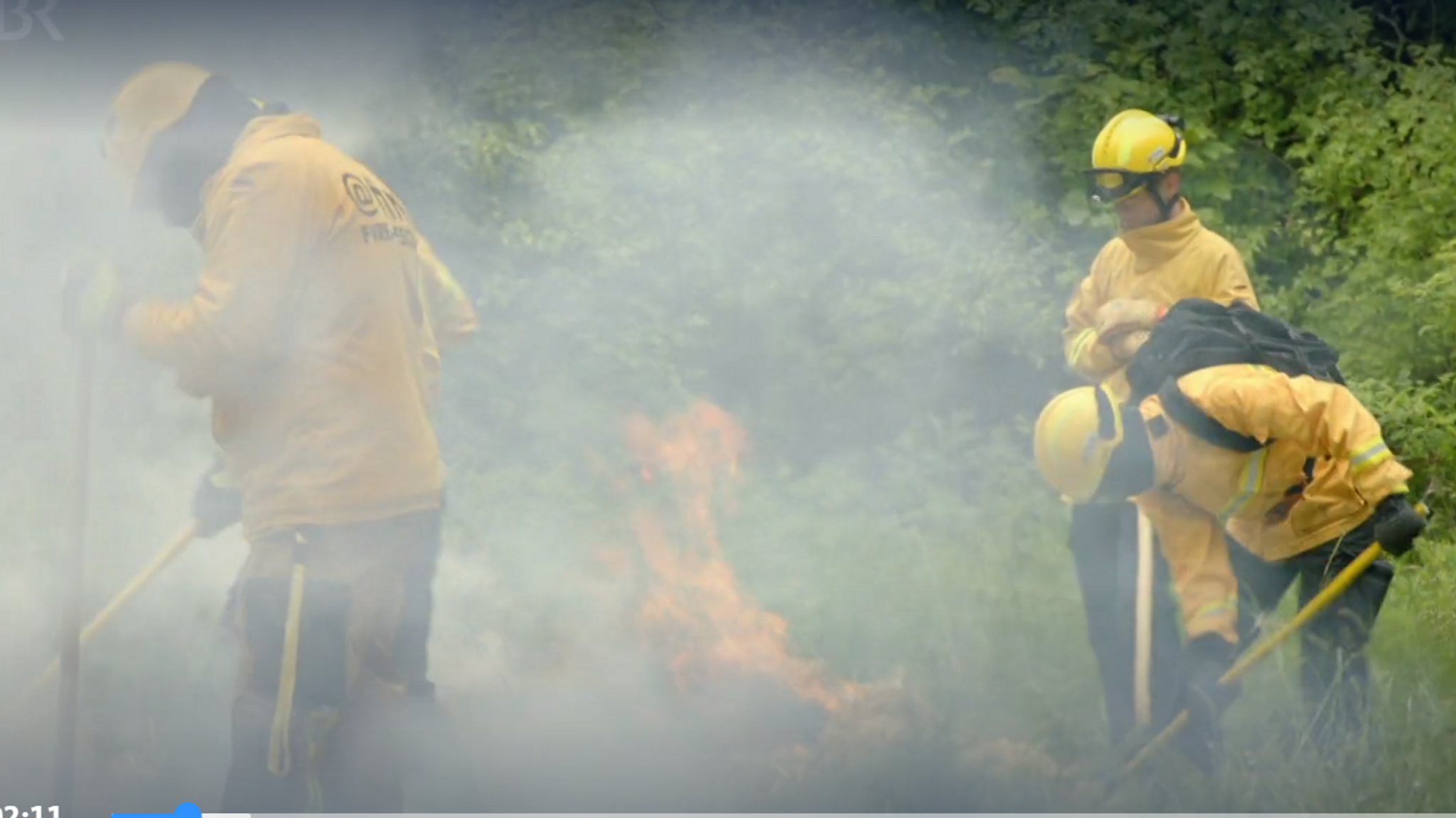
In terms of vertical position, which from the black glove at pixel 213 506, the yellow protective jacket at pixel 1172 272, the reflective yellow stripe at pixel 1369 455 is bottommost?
the reflective yellow stripe at pixel 1369 455

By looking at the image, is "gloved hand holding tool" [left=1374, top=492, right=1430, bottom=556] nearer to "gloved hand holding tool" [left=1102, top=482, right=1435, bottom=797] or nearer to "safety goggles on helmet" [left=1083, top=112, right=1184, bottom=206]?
"gloved hand holding tool" [left=1102, top=482, right=1435, bottom=797]

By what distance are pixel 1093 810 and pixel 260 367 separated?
246 cm

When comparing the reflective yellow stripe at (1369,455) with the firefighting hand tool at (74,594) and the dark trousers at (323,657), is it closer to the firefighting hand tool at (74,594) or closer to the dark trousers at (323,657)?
the dark trousers at (323,657)

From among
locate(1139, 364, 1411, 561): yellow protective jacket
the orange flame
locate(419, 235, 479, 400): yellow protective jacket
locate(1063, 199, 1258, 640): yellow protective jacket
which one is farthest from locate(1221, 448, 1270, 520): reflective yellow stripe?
locate(419, 235, 479, 400): yellow protective jacket

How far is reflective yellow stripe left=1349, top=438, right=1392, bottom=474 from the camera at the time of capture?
4.82m

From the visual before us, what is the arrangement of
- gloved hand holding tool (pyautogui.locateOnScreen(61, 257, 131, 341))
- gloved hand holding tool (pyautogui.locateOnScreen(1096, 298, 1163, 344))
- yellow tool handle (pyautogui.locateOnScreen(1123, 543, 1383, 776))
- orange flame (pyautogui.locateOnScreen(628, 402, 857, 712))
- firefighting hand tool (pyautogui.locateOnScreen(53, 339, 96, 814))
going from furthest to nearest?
orange flame (pyautogui.locateOnScreen(628, 402, 857, 712))
gloved hand holding tool (pyautogui.locateOnScreen(1096, 298, 1163, 344))
yellow tool handle (pyautogui.locateOnScreen(1123, 543, 1383, 776))
firefighting hand tool (pyautogui.locateOnScreen(53, 339, 96, 814))
gloved hand holding tool (pyautogui.locateOnScreen(61, 257, 131, 341))

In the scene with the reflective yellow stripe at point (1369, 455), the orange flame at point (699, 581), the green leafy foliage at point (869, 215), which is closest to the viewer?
the reflective yellow stripe at point (1369, 455)

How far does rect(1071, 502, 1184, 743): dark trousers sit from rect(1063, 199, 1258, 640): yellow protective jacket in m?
0.11

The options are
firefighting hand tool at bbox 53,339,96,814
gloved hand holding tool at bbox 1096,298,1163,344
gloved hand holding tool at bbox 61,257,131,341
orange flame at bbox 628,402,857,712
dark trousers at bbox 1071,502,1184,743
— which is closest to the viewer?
gloved hand holding tool at bbox 61,257,131,341

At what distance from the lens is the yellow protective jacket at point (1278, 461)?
487 centimetres

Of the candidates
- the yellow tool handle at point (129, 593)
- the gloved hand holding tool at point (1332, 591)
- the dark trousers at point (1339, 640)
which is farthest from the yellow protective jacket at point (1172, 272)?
the yellow tool handle at point (129, 593)

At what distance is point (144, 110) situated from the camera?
4402 mm

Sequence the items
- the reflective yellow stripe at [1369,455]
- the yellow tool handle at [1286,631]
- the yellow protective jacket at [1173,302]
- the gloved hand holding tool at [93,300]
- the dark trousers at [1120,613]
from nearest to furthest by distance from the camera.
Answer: the gloved hand holding tool at [93,300] → the reflective yellow stripe at [1369,455] → the yellow tool handle at [1286,631] → the yellow protective jacket at [1173,302] → the dark trousers at [1120,613]

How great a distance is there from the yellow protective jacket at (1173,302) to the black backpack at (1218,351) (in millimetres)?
330
